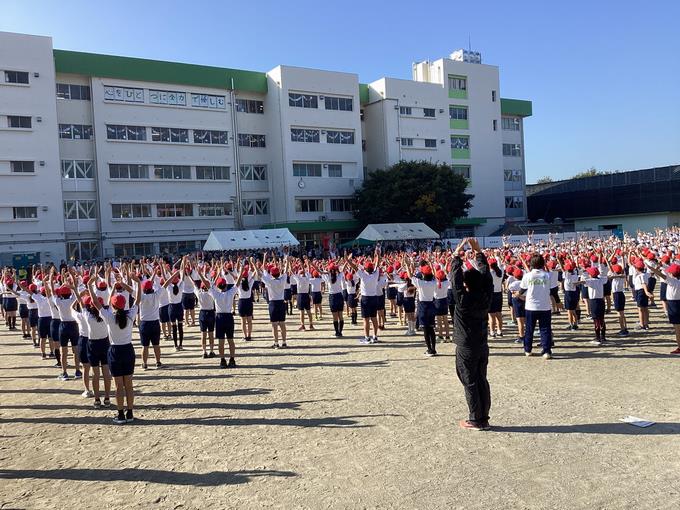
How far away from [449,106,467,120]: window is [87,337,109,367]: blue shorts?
51847mm

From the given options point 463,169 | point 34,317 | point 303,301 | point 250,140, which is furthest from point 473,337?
point 463,169

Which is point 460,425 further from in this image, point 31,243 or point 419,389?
point 31,243

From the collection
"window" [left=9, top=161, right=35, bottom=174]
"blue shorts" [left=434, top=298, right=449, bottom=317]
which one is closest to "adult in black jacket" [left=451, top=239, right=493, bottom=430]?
"blue shorts" [left=434, top=298, right=449, bottom=317]

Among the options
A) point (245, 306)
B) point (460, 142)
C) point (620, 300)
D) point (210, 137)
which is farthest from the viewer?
point (460, 142)

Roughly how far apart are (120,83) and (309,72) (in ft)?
49.9

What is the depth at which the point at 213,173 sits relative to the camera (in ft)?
150

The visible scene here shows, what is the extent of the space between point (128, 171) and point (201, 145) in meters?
6.06

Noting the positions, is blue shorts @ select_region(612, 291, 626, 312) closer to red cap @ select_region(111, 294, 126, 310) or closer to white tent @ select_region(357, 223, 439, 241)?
red cap @ select_region(111, 294, 126, 310)

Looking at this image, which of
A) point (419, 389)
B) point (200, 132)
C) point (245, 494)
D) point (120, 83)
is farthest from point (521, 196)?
point (245, 494)

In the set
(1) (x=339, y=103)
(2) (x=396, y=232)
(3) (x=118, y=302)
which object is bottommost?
(3) (x=118, y=302)

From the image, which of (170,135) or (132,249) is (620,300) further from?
(170,135)

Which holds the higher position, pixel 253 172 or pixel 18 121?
pixel 18 121

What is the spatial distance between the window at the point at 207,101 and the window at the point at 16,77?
38.3ft

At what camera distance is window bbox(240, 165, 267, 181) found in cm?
4750
